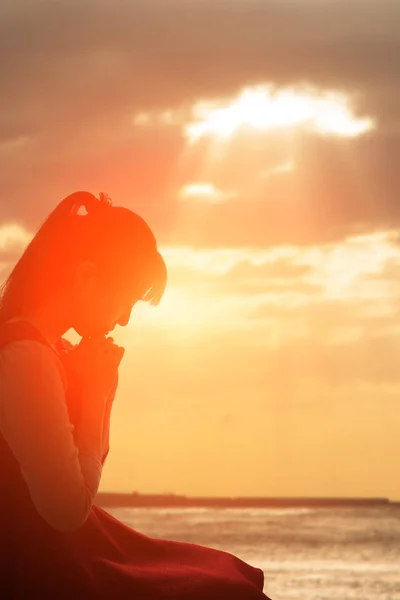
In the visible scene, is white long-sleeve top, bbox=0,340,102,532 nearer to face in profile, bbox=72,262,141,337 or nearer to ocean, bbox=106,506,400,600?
face in profile, bbox=72,262,141,337

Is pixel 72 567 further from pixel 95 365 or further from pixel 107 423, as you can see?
pixel 95 365

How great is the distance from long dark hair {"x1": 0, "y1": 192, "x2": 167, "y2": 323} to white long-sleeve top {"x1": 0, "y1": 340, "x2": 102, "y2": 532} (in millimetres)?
275

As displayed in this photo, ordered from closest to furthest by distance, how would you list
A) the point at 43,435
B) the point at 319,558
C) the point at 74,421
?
1. the point at 43,435
2. the point at 74,421
3. the point at 319,558

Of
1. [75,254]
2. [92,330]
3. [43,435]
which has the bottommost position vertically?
[43,435]

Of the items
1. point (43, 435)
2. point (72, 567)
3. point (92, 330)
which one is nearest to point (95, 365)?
point (92, 330)

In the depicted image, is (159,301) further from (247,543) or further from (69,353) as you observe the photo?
(247,543)

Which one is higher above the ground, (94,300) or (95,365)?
(94,300)

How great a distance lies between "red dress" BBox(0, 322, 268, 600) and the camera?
3086 millimetres

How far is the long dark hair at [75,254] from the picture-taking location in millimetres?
3332

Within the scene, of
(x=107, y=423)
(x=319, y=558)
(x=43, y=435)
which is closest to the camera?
(x=43, y=435)

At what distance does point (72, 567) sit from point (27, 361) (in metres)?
0.61

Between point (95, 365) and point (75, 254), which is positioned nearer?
point (95, 365)

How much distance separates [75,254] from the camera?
3.35 meters

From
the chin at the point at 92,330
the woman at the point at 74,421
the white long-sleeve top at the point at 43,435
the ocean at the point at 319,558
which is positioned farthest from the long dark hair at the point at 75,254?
the ocean at the point at 319,558
